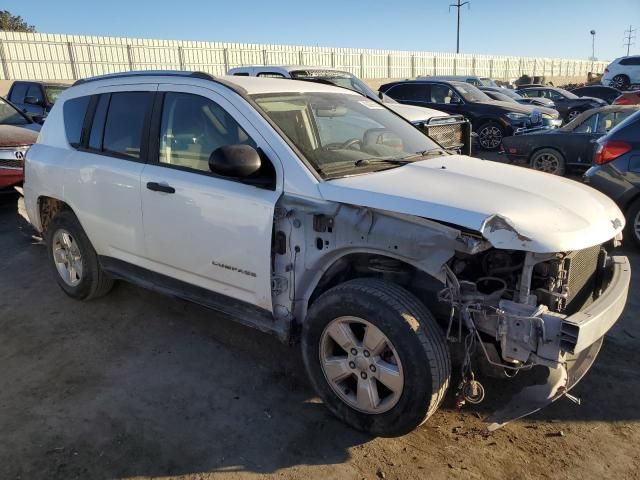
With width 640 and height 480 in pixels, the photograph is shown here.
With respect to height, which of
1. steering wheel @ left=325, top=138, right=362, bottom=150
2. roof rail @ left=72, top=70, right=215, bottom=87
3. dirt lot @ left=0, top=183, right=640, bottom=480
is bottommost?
dirt lot @ left=0, top=183, right=640, bottom=480

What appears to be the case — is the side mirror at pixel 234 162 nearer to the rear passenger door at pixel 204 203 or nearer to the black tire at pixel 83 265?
the rear passenger door at pixel 204 203

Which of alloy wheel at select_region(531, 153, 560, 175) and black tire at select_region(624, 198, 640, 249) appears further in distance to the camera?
alloy wheel at select_region(531, 153, 560, 175)

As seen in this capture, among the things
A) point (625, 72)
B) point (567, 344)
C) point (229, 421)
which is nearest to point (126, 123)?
point (229, 421)

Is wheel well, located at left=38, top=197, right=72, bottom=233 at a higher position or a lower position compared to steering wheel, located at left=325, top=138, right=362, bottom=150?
lower

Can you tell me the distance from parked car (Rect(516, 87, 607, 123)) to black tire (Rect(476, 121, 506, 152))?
7026 mm

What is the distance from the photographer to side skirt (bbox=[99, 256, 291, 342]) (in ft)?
10.9

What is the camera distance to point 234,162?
299 cm

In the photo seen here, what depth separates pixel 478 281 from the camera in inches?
111

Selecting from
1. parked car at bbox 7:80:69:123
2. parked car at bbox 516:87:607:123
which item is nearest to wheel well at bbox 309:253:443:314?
parked car at bbox 7:80:69:123

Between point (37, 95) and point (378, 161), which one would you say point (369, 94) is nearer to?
point (378, 161)

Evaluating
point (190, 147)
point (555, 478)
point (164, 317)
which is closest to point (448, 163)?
point (190, 147)

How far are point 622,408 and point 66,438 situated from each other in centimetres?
325

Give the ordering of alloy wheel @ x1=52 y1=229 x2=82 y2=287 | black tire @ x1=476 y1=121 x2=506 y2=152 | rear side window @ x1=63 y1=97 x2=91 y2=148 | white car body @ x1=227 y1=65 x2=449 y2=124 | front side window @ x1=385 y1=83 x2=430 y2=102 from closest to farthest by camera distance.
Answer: rear side window @ x1=63 y1=97 x2=91 y2=148, alloy wheel @ x1=52 y1=229 x2=82 y2=287, white car body @ x1=227 y1=65 x2=449 y2=124, black tire @ x1=476 y1=121 x2=506 y2=152, front side window @ x1=385 y1=83 x2=430 y2=102

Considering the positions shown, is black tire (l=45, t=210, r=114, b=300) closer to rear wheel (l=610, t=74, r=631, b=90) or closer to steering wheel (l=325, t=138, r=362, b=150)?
steering wheel (l=325, t=138, r=362, b=150)
